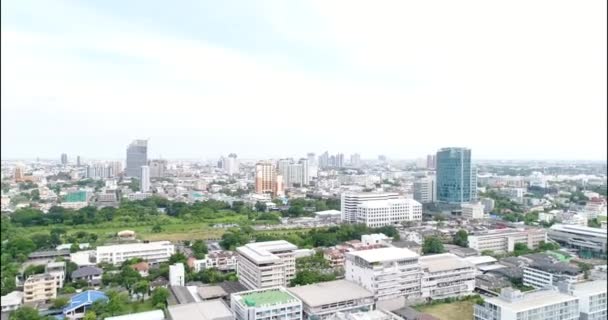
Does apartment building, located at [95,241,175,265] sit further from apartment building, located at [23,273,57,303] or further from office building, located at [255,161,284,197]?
office building, located at [255,161,284,197]

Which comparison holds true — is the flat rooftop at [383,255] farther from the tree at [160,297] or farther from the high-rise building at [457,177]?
the high-rise building at [457,177]

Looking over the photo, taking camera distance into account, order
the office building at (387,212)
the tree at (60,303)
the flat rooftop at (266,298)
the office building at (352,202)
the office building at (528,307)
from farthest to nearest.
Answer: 1. the office building at (352,202)
2. the office building at (387,212)
3. the tree at (60,303)
4. the flat rooftop at (266,298)
5. the office building at (528,307)

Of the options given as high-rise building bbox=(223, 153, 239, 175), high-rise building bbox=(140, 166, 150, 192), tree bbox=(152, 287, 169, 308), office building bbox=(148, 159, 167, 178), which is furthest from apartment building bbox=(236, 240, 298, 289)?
high-rise building bbox=(223, 153, 239, 175)

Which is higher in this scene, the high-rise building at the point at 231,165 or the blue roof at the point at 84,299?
the high-rise building at the point at 231,165

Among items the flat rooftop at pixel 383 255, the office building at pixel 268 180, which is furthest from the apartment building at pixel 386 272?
the office building at pixel 268 180

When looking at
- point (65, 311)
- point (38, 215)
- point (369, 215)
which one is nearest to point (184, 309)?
point (65, 311)

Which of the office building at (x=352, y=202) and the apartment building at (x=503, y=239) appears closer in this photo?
the apartment building at (x=503, y=239)

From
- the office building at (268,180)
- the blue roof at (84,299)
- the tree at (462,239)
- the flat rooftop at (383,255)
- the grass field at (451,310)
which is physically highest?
the office building at (268,180)
